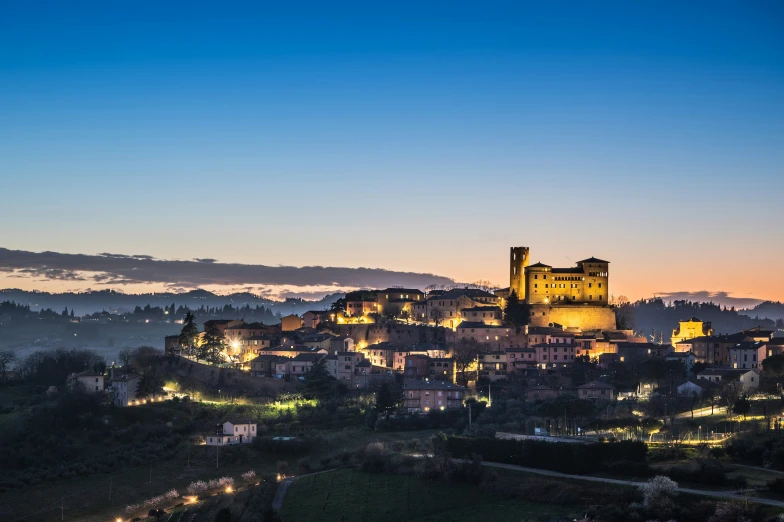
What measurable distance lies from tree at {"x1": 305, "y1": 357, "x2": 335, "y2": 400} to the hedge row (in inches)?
645

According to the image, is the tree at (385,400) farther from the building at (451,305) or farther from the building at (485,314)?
the building at (451,305)

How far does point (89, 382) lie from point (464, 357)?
2313 centimetres

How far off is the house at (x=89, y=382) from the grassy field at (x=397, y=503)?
21.4 metres

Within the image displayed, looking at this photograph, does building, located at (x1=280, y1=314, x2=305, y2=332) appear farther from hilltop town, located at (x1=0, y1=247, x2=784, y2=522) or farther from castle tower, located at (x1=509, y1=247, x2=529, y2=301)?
castle tower, located at (x1=509, y1=247, x2=529, y2=301)

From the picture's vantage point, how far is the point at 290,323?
74938 millimetres

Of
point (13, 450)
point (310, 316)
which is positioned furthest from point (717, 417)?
point (310, 316)

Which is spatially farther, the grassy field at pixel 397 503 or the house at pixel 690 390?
the house at pixel 690 390

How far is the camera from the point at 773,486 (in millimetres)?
27859

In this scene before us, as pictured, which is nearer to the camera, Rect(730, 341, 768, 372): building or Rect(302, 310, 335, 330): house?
Rect(730, 341, 768, 372): building

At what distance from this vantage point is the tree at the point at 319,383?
183 ft

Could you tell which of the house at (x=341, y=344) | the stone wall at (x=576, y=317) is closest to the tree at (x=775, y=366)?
the stone wall at (x=576, y=317)

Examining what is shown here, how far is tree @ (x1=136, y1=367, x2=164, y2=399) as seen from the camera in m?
55.4

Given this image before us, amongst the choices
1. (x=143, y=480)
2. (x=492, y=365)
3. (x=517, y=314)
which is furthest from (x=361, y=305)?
(x=143, y=480)

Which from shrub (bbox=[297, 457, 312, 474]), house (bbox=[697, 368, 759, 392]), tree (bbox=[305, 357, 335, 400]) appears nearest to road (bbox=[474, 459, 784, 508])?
shrub (bbox=[297, 457, 312, 474])
